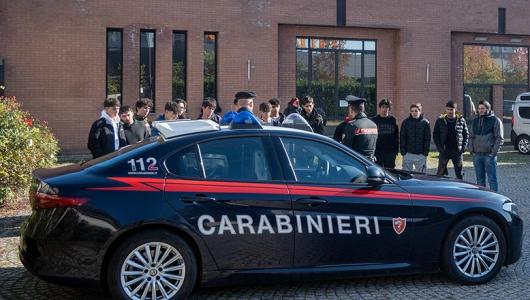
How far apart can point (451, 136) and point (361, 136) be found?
9.61 ft

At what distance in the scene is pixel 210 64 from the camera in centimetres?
2077

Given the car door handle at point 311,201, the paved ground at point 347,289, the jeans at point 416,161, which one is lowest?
the paved ground at point 347,289

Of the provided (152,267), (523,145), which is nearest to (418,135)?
(152,267)

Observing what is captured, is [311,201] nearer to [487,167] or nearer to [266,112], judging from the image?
[266,112]

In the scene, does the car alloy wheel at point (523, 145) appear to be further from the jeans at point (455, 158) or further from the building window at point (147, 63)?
the building window at point (147, 63)

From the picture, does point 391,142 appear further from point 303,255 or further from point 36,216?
point 36,216

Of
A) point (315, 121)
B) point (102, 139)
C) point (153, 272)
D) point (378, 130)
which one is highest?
point (315, 121)

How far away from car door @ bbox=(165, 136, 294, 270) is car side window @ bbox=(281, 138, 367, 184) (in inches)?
8.5

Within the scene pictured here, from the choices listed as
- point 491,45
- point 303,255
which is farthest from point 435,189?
point 491,45

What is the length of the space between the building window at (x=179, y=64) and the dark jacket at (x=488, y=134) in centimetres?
1167

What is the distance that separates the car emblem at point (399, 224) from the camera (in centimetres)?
559

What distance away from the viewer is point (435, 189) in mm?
5855

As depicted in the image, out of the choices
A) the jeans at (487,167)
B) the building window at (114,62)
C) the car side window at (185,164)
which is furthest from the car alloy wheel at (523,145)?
the car side window at (185,164)

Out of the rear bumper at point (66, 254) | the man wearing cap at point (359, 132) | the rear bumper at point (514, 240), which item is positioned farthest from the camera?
the man wearing cap at point (359, 132)
